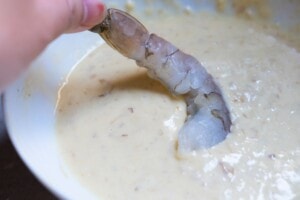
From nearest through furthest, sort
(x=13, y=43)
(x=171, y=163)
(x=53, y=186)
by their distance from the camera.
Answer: (x=13, y=43) < (x=53, y=186) < (x=171, y=163)

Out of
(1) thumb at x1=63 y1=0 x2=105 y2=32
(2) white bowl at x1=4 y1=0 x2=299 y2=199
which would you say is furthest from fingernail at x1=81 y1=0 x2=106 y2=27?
(2) white bowl at x1=4 y1=0 x2=299 y2=199

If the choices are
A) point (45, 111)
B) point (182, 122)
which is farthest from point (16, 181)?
point (182, 122)

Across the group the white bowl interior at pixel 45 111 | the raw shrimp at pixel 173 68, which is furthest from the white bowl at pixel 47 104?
the raw shrimp at pixel 173 68

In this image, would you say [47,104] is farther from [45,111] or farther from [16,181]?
[16,181]

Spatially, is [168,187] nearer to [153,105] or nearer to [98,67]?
[153,105]

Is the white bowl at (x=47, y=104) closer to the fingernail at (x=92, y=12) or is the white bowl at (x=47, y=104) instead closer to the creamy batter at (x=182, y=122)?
the creamy batter at (x=182, y=122)

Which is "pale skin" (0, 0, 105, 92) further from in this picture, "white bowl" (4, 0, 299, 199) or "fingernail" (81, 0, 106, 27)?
"white bowl" (4, 0, 299, 199)

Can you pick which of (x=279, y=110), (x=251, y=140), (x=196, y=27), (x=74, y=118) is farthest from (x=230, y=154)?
(x=196, y=27)
